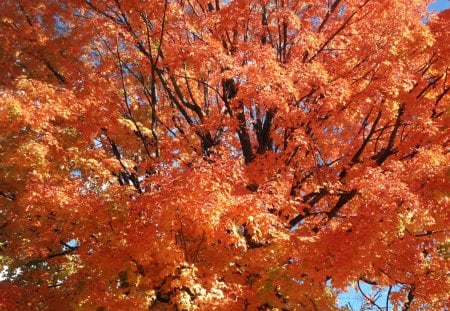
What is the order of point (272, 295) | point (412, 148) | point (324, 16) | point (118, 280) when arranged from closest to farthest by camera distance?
1. point (272, 295)
2. point (118, 280)
3. point (412, 148)
4. point (324, 16)

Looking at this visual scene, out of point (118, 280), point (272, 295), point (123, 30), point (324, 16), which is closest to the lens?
point (272, 295)

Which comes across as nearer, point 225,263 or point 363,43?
point 225,263

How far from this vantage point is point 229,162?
8.09 meters

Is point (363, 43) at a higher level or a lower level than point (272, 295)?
higher

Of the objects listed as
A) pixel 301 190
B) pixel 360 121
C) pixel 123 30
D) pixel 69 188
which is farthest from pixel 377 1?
pixel 69 188

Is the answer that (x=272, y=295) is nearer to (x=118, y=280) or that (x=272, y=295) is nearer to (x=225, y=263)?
(x=225, y=263)

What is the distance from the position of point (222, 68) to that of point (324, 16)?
335cm

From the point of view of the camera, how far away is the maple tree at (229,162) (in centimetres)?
719

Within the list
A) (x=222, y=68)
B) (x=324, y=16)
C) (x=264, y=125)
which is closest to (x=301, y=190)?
(x=264, y=125)


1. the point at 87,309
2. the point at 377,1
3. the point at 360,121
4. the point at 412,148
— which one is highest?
the point at 377,1

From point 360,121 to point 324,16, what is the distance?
9.54 feet

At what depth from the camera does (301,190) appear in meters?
10.6

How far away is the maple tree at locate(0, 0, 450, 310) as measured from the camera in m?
7.19

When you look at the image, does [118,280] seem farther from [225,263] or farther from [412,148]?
[412,148]
